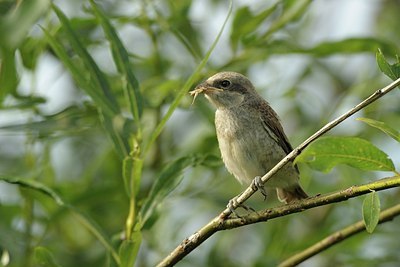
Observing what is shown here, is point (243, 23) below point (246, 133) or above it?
above

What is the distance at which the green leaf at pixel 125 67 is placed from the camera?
10.6 ft

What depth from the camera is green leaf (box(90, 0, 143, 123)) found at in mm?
3236

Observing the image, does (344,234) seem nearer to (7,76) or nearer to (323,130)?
(323,130)

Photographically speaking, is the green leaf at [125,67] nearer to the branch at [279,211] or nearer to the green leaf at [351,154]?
the branch at [279,211]

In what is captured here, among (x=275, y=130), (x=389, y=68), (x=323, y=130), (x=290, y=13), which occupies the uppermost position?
(x=389, y=68)

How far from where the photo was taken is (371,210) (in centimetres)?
243

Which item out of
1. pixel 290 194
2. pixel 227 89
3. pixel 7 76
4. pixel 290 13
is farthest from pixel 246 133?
pixel 7 76

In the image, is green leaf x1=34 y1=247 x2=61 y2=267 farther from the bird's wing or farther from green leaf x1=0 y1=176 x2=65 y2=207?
the bird's wing

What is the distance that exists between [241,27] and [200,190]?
3.73 ft

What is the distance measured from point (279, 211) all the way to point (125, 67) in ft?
3.69

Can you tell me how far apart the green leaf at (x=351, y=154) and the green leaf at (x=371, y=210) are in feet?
0.56

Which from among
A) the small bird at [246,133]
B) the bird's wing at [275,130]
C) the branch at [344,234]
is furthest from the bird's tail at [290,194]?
the branch at [344,234]

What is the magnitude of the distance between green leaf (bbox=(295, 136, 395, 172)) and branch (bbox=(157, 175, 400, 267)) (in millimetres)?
156

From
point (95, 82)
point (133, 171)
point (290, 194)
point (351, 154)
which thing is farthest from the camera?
point (290, 194)
